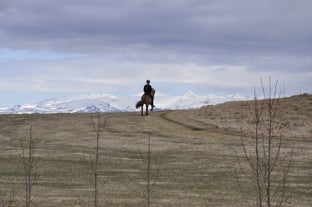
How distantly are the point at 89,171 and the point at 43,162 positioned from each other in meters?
4.28

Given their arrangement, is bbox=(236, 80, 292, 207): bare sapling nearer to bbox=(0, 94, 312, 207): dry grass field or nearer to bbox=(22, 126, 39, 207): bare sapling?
bbox=(0, 94, 312, 207): dry grass field

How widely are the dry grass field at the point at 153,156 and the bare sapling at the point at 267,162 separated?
517 millimetres

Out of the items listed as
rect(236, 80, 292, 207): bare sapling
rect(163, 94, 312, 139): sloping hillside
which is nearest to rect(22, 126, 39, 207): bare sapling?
rect(236, 80, 292, 207): bare sapling

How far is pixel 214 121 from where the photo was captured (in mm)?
50344

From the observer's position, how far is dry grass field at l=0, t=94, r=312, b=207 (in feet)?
72.8

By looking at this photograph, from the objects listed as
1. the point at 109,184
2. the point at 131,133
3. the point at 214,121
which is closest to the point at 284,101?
Answer: the point at 214,121

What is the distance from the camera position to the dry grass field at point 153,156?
72.8 ft

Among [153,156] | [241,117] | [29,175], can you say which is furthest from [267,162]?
[241,117]

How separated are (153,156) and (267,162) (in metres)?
20.2

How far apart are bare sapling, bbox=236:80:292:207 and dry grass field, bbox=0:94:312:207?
517 mm

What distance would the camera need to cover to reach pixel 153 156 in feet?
116

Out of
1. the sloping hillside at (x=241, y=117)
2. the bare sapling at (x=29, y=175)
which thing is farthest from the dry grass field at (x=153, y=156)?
the bare sapling at (x=29, y=175)

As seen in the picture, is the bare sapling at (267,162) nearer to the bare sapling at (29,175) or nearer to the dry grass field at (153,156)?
the dry grass field at (153,156)

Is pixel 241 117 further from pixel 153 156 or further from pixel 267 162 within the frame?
pixel 267 162
